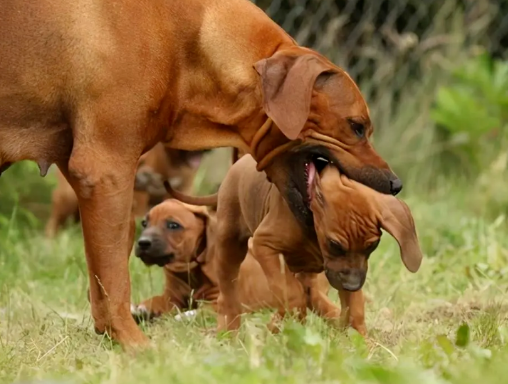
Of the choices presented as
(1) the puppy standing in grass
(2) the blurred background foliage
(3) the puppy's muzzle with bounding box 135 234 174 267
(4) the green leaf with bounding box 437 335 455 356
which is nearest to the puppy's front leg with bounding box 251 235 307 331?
(1) the puppy standing in grass

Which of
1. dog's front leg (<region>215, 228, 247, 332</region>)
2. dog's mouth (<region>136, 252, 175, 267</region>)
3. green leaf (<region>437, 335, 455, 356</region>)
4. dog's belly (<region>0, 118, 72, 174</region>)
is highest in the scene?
green leaf (<region>437, 335, 455, 356</region>)

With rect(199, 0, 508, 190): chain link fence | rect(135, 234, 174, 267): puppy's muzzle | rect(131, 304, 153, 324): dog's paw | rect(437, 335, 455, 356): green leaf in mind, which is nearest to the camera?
rect(437, 335, 455, 356): green leaf

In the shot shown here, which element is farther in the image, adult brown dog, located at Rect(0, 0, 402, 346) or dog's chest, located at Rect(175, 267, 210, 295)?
dog's chest, located at Rect(175, 267, 210, 295)

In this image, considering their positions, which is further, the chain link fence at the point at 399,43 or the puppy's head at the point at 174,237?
the chain link fence at the point at 399,43

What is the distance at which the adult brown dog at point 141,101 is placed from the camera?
3.75 m

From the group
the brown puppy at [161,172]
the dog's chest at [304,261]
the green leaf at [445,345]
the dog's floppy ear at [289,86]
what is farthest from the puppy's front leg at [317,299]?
the brown puppy at [161,172]

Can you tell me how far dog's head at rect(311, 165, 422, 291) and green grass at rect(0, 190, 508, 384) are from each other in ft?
0.70

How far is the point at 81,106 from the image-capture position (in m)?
3.75

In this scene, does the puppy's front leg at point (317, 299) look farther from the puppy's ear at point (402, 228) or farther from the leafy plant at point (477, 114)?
the leafy plant at point (477, 114)

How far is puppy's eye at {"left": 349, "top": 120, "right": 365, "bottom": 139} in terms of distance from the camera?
3873mm

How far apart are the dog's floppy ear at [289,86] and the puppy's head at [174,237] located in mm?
1448

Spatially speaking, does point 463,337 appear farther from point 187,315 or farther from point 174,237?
point 174,237

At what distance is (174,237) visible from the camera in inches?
202

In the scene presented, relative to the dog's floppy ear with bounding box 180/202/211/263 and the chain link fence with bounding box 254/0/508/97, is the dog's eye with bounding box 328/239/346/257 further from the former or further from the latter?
the chain link fence with bounding box 254/0/508/97
